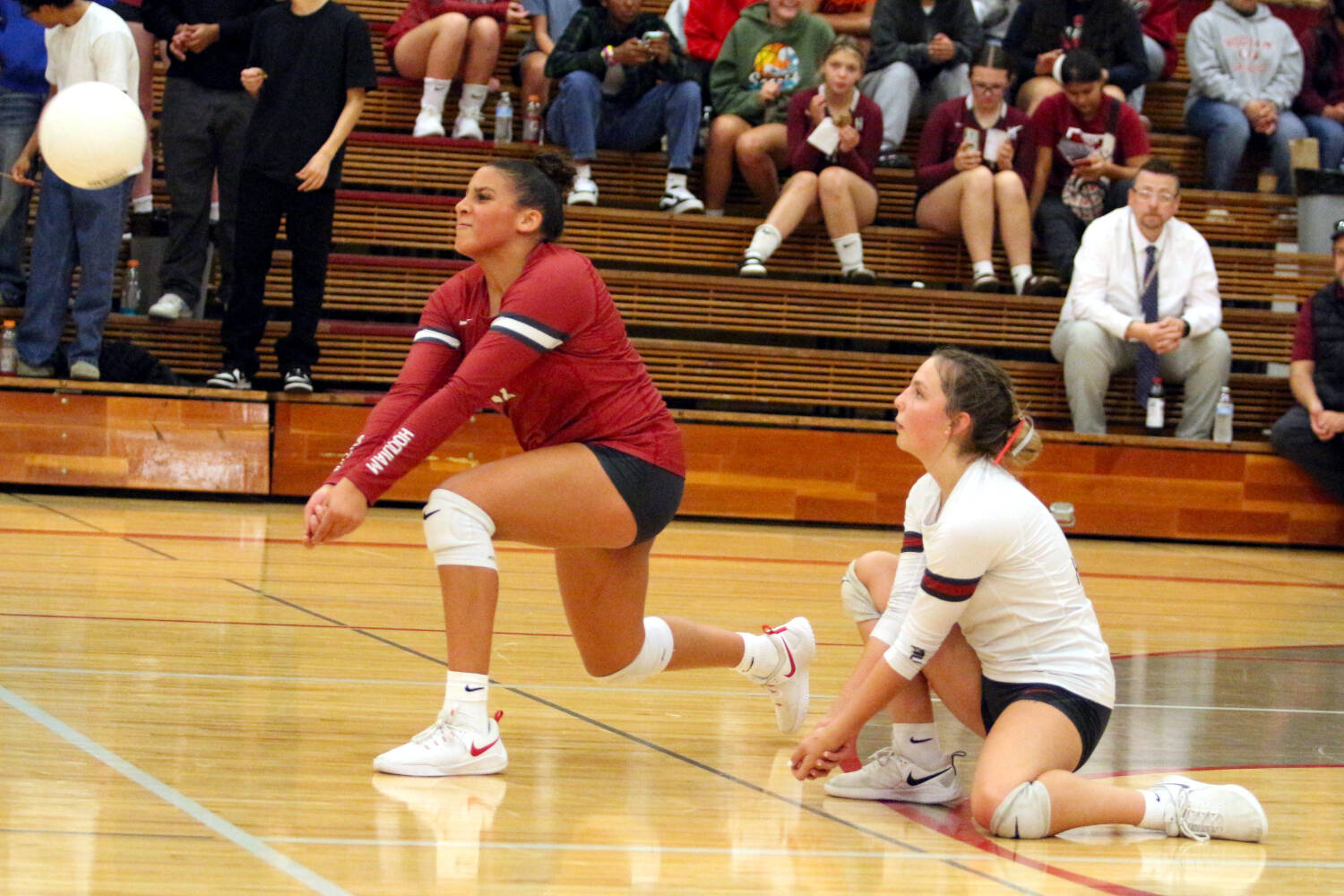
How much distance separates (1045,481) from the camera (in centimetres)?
705

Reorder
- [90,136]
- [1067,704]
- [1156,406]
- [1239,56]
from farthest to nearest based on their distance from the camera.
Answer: [1239,56] < [1156,406] < [90,136] < [1067,704]

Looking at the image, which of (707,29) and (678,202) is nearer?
(678,202)

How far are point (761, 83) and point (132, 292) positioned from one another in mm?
3231

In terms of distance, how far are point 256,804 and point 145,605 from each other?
6.22 ft

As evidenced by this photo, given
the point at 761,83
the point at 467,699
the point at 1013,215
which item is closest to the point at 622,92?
the point at 761,83

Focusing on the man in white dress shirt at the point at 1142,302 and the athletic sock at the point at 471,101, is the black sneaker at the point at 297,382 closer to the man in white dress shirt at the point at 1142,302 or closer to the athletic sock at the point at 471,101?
the athletic sock at the point at 471,101

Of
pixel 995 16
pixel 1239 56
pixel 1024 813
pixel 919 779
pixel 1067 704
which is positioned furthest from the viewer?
pixel 995 16

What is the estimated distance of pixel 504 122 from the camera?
777cm

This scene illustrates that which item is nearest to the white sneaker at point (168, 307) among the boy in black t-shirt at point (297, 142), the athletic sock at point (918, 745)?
the boy in black t-shirt at point (297, 142)

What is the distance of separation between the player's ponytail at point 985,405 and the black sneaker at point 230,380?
4518 mm

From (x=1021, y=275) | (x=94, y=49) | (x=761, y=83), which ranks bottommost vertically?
(x=1021, y=275)

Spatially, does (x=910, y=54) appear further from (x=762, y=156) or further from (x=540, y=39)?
(x=540, y=39)

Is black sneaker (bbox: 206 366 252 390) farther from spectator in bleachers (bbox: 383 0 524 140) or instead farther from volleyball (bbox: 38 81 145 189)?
spectator in bleachers (bbox: 383 0 524 140)

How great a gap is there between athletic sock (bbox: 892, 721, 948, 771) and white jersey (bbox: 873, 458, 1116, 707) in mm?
148
